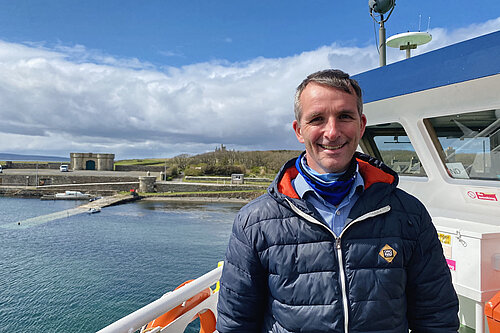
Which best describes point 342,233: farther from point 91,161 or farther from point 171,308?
point 91,161

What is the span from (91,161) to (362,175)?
71.1 m

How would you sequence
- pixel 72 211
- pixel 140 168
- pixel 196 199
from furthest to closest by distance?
pixel 140 168 < pixel 196 199 < pixel 72 211

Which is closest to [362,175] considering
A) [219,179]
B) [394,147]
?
[394,147]

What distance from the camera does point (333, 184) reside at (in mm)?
1315

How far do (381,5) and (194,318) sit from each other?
454cm

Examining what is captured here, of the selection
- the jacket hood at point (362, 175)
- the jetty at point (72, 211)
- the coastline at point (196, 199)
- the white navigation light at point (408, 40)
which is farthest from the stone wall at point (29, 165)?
the jacket hood at point (362, 175)

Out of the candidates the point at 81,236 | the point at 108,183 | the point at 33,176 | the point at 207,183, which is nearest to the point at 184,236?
the point at 81,236

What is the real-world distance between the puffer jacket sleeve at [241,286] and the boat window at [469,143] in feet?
8.94

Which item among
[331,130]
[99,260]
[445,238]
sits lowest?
[99,260]

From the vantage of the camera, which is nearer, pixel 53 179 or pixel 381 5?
pixel 381 5

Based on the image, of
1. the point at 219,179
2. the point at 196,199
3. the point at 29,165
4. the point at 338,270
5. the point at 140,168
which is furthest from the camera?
the point at 29,165

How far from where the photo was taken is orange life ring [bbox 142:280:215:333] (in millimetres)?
2381

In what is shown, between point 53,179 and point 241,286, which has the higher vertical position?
point 241,286

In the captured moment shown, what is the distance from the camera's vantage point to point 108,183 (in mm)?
51406
